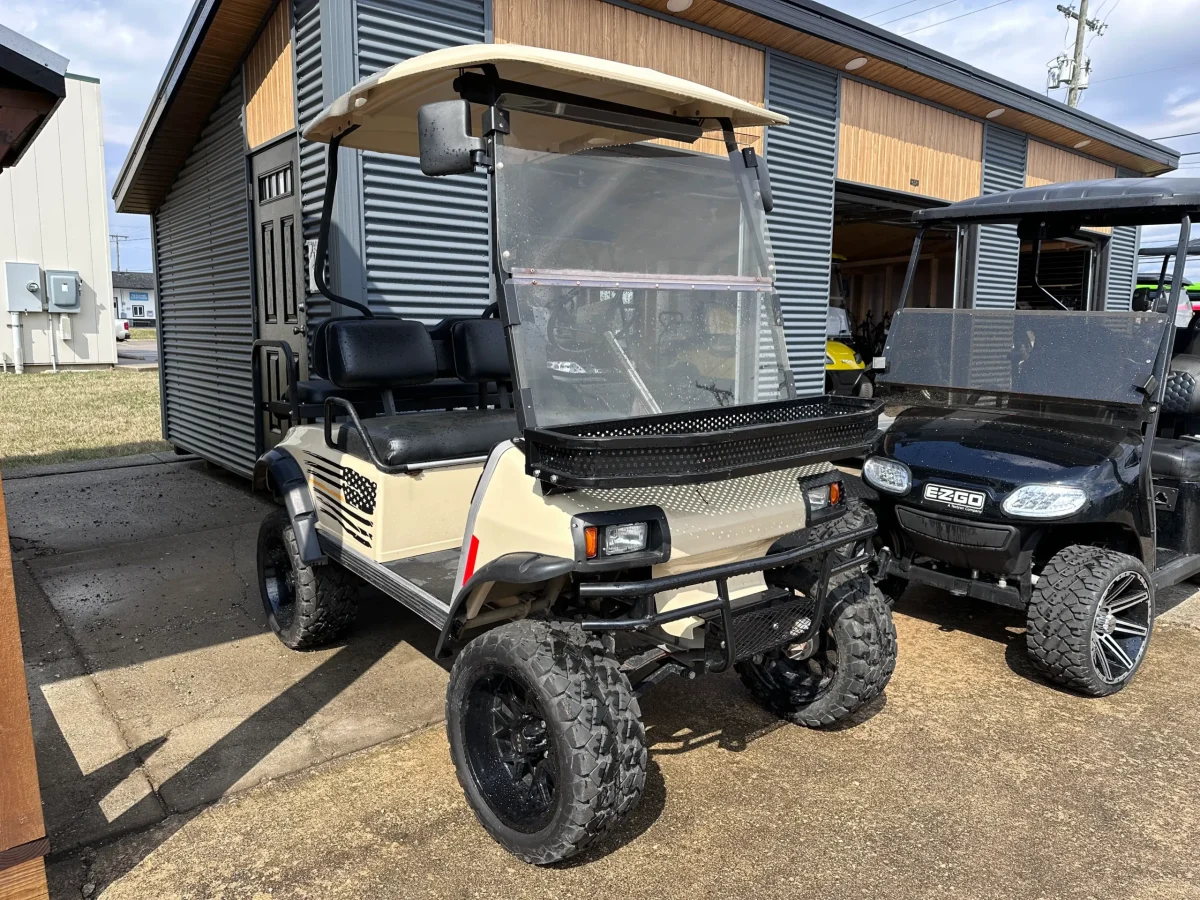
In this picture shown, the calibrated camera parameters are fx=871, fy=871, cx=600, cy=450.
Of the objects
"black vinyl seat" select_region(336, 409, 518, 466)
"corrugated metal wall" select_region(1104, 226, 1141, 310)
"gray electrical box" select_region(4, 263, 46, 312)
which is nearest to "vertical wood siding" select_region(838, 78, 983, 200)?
"corrugated metal wall" select_region(1104, 226, 1141, 310)

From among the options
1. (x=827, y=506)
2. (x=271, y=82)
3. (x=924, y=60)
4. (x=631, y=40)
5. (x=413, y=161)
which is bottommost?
(x=827, y=506)

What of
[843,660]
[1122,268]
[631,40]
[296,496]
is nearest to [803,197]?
[631,40]

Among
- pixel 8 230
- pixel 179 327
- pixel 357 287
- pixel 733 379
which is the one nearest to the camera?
pixel 733 379

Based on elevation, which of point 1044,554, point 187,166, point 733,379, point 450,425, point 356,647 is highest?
point 187,166

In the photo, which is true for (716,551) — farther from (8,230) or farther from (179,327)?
(8,230)

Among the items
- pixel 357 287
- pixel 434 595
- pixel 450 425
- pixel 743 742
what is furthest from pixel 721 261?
pixel 357 287

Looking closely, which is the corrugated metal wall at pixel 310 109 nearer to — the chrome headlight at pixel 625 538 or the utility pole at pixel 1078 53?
the chrome headlight at pixel 625 538

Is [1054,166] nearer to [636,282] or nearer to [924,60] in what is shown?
[924,60]

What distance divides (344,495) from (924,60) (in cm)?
792

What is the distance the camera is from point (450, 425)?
343 cm

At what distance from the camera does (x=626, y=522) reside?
2176mm

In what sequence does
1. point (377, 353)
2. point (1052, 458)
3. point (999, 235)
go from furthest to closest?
point (999, 235) → point (377, 353) → point (1052, 458)

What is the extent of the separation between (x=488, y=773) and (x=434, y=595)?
0.63 metres

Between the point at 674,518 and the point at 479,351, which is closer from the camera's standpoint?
the point at 674,518
